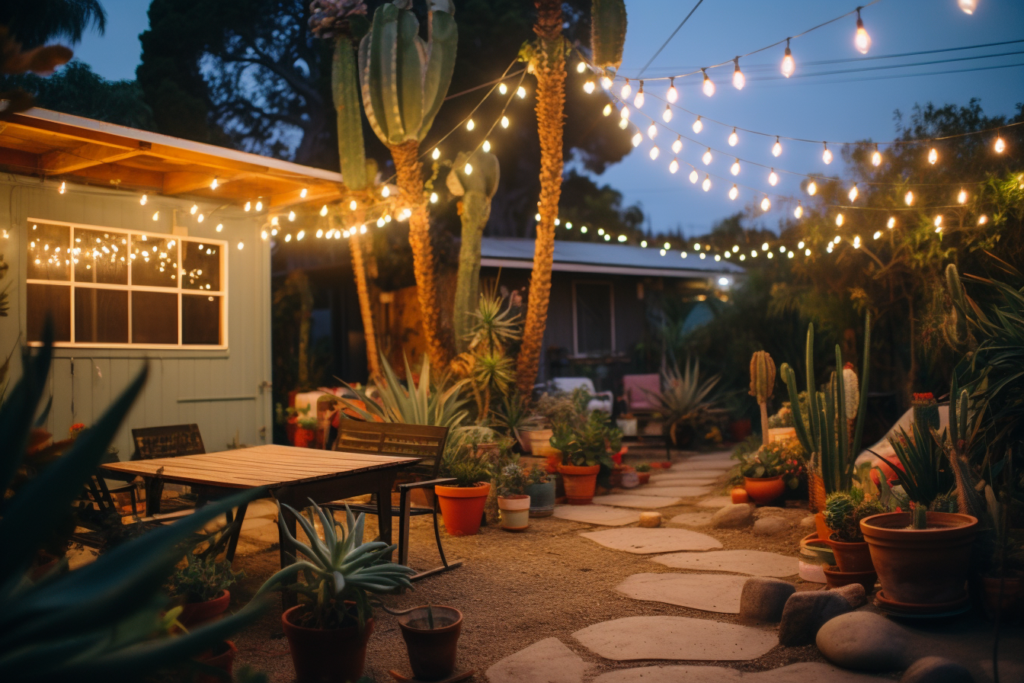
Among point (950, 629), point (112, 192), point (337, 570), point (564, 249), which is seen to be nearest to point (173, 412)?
point (112, 192)

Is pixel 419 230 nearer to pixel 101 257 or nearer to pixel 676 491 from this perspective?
pixel 101 257

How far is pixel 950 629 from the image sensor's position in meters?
3.13

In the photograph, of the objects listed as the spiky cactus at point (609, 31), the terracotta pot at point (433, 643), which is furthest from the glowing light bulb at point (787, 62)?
the terracotta pot at point (433, 643)

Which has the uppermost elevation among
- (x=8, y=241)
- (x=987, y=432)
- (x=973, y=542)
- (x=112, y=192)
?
(x=112, y=192)

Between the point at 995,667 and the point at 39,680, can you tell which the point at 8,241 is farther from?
the point at 995,667

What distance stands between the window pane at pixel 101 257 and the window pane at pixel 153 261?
0.33 ft

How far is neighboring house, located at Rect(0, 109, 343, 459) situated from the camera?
619 cm

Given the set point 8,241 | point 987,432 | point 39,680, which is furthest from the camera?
Result: point 8,241

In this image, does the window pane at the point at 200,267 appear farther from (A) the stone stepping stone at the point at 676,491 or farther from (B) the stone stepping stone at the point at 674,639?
(B) the stone stepping stone at the point at 674,639

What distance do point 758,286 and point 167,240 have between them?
993 centimetres

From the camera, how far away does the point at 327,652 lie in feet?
8.86

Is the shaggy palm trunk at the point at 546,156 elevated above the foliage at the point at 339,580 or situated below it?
above

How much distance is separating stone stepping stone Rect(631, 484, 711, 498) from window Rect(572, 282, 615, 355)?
5487 millimetres

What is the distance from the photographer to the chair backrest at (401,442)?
4734 millimetres
